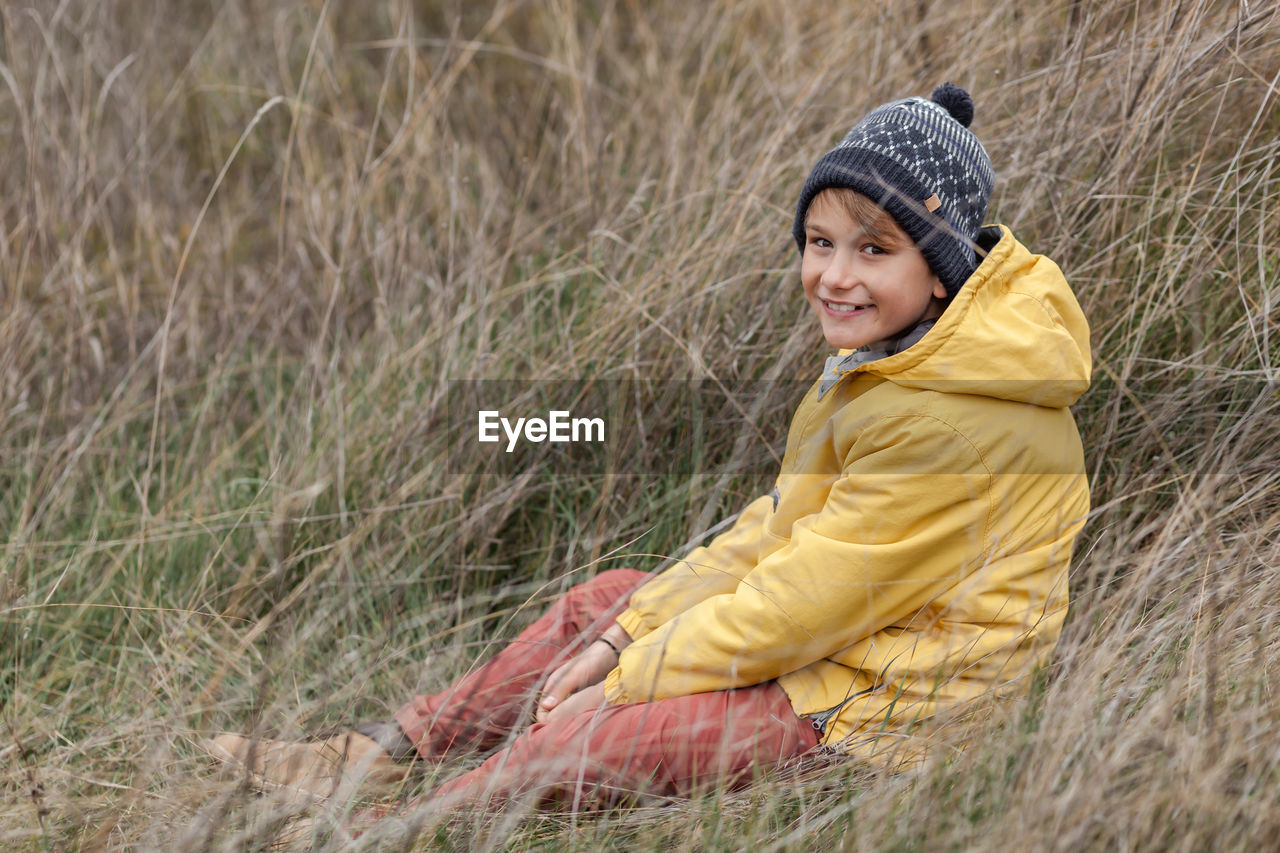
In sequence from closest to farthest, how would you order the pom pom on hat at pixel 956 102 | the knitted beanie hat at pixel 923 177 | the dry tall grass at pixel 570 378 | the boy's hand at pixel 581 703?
the dry tall grass at pixel 570 378 → the knitted beanie hat at pixel 923 177 → the boy's hand at pixel 581 703 → the pom pom on hat at pixel 956 102

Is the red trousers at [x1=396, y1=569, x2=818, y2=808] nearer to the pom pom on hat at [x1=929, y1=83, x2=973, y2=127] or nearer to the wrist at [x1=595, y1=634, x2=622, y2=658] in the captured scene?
the wrist at [x1=595, y1=634, x2=622, y2=658]

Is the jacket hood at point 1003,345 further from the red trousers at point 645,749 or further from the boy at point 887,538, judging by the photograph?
the red trousers at point 645,749

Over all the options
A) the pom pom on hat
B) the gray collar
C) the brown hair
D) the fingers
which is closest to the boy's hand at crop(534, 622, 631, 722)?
the fingers

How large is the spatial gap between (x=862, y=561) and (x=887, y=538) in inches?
2.2

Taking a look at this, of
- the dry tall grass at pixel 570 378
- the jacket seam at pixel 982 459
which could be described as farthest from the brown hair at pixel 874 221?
the dry tall grass at pixel 570 378

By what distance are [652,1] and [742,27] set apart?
2.60ft

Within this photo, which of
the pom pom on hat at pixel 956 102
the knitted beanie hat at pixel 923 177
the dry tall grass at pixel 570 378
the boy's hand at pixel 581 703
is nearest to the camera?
the dry tall grass at pixel 570 378

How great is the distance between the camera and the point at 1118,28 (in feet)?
7.82

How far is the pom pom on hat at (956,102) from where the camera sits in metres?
1.89

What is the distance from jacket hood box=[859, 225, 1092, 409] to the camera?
1.61m

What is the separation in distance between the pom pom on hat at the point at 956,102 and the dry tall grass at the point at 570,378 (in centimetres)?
53

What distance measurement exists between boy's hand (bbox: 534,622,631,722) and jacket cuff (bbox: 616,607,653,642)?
2 centimetres

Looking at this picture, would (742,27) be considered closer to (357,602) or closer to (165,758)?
(357,602)

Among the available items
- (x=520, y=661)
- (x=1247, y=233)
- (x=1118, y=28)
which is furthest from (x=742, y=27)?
(x=520, y=661)
